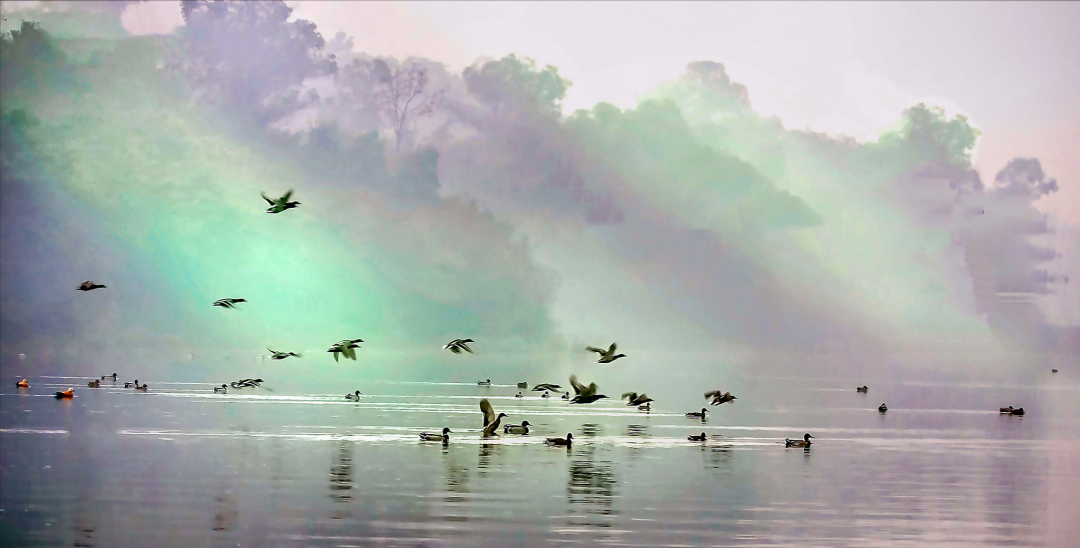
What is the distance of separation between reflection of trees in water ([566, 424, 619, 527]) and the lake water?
106 mm

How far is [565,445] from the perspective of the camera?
3731cm

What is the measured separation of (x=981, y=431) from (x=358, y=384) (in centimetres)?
4127

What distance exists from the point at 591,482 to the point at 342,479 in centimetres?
667

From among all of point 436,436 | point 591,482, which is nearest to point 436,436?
point 436,436

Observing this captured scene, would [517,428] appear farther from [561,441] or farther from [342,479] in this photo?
[342,479]

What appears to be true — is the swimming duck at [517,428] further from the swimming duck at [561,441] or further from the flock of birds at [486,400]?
the swimming duck at [561,441]

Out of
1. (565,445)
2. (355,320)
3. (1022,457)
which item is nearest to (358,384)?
(565,445)

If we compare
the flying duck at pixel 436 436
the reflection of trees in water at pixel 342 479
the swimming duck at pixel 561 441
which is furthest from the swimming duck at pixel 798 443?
the reflection of trees in water at pixel 342 479

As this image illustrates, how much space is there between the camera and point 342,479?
95.8ft

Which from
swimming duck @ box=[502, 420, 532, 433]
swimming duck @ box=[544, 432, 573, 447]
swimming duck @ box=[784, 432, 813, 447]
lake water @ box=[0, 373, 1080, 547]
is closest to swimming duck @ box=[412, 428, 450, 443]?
lake water @ box=[0, 373, 1080, 547]

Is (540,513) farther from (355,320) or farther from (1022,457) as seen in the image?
(355,320)

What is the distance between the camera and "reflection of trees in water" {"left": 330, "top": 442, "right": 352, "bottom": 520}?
85.2 ft

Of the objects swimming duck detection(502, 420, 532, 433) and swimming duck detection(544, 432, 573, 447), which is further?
swimming duck detection(502, 420, 532, 433)

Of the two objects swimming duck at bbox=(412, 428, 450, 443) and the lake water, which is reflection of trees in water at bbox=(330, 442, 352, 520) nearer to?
the lake water
